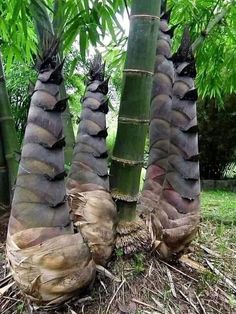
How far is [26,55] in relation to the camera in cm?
246

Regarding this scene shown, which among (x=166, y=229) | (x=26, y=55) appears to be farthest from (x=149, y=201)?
(x=26, y=55)

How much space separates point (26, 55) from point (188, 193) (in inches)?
54.1

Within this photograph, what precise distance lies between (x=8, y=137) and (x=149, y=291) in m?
0.88

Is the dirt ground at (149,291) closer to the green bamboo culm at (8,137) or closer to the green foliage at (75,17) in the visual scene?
the green bamboo culm at (8,137)

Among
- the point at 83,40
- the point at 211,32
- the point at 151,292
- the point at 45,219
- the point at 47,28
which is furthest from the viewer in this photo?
the point at 211,32

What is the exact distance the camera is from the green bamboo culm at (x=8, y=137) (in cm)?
180

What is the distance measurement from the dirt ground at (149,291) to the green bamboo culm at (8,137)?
35cm

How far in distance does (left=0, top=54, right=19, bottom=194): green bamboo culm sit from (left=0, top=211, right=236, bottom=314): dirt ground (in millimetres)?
348

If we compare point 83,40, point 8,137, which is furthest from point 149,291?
point 83,40

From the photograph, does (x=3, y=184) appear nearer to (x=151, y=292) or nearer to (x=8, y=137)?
(x=8, y=137)

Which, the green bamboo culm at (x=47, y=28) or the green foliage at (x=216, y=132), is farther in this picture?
the green foliage at (x=216, y=132)

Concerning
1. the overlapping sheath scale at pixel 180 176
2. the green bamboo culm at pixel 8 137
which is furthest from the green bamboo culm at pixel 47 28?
the overlapping sheath scale at pixel 180 176

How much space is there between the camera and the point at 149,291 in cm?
147

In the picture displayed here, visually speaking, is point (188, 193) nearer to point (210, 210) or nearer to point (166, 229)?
point (166, 229)
